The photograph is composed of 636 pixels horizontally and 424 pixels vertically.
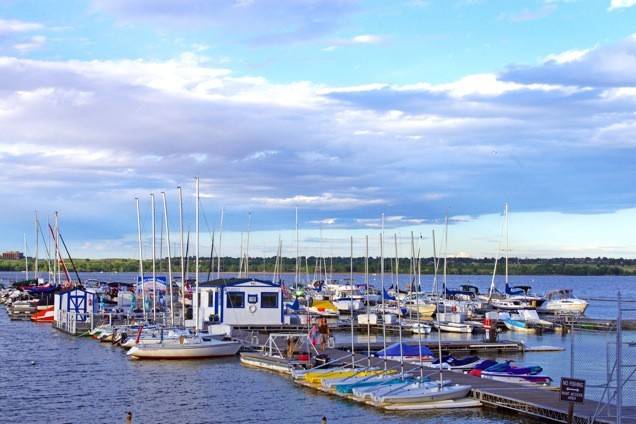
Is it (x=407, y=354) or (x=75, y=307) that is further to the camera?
(x=75, y=307)

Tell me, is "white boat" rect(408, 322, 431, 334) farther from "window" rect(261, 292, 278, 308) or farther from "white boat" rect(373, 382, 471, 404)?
"white boat" rect(373, 382, 471, 404)

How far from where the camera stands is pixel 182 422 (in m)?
32.5

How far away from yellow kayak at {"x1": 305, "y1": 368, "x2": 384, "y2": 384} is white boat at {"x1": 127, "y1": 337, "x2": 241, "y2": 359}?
10.6m

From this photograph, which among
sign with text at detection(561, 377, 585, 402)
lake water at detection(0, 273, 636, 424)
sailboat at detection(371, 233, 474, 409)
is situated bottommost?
lake water at detection(0, 273, 636, 424)

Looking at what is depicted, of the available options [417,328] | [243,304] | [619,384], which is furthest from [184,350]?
[619,384]

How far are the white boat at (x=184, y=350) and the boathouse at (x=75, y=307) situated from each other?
61.7 ft

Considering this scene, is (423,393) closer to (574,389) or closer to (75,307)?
(574,389)

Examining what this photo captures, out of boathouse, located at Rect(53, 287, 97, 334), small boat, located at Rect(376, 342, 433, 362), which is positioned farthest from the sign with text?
boathouse, located at Rect(53, 287, 97, 334)

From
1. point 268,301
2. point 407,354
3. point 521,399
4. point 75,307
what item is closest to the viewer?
point 521,399

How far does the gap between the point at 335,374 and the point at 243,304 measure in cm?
2312

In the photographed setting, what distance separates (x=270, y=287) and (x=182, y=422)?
97.9 feet

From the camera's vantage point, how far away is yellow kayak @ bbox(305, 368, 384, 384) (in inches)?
1492

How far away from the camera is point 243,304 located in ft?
200

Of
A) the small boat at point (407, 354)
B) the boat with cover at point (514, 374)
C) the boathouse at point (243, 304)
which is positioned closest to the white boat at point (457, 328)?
the boathouse at point (243, 304)
